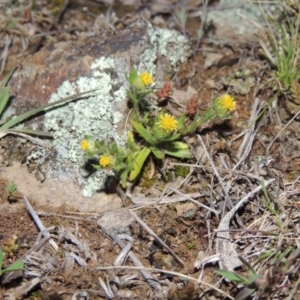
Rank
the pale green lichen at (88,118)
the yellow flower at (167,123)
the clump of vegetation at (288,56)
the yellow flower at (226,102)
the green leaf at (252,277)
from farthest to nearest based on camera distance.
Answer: the clump of vegetation at (288,56) → the pale green lichen at (88,118) → the yellow flower at (226,102) → the yellow flower at (167,123) → the green leaf at (252,277)

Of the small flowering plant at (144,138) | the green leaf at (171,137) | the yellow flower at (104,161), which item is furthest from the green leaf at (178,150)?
the yellow flower at (104,161)

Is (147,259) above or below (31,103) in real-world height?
below

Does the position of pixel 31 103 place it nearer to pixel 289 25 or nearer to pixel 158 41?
pixel 158 41

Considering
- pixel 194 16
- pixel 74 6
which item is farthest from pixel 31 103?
pixel 194 16

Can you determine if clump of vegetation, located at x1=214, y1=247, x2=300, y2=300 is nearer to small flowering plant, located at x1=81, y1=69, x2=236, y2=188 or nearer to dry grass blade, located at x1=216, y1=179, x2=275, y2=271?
dry grass blade, located at x1=216, y1=179, x2=275, y2=271

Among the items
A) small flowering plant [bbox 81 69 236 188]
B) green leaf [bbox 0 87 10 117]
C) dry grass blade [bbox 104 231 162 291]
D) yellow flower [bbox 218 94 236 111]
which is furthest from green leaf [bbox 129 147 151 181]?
green leaf [bbox 0 87 10 117]

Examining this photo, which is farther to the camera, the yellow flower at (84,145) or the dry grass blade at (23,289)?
the yellow flower at (84,145)

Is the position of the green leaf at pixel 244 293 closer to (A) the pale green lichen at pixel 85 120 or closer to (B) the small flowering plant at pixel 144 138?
(B) the small flowering plant at pixel 144 138
